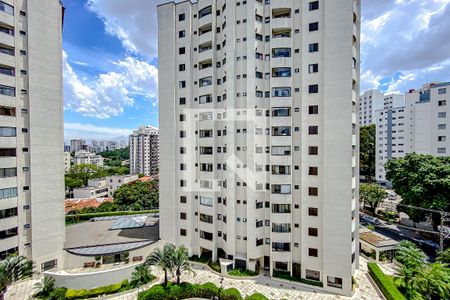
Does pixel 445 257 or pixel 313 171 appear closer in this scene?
pixel 445 257

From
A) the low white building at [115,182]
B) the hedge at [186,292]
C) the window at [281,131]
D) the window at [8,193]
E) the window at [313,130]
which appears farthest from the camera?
the low white building at [115,182]

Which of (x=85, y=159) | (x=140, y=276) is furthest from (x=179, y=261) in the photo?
(x=85, y=159)

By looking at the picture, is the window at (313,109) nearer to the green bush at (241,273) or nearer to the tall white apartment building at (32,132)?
the green bush at (241,273)

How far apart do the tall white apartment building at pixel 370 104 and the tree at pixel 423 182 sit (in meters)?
86.9

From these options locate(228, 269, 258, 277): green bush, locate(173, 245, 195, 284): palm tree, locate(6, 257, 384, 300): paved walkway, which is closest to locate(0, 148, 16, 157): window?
locate(6, 257, 384, 300): paved walkway

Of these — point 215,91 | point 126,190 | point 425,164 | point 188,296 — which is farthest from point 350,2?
point 126,190

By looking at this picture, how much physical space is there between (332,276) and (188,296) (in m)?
15.6

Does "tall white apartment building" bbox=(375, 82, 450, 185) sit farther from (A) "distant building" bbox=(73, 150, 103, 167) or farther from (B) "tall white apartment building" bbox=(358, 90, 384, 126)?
(A) "distant building" bbox=(73, 150, 103, 167)

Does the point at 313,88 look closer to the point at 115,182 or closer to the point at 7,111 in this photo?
the point at 7,111

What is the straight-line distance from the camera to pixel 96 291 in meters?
23.3

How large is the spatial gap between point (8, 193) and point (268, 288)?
30470mm

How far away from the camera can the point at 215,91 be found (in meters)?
29.4

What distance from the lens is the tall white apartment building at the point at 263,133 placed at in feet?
78.5

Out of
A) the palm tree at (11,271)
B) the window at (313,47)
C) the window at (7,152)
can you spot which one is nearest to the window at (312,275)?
the window at (313,47)
